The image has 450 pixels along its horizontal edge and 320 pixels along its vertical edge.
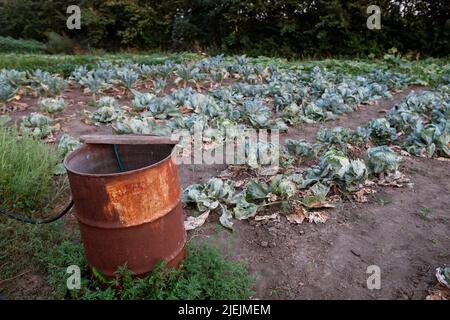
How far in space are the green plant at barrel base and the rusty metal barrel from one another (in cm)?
7

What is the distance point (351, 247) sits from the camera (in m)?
2.83

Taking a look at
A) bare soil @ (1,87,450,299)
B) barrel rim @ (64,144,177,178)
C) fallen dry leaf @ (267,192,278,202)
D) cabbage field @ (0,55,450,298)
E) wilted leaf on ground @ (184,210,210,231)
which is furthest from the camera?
fallen dry leaf @ (267,192,278,202)

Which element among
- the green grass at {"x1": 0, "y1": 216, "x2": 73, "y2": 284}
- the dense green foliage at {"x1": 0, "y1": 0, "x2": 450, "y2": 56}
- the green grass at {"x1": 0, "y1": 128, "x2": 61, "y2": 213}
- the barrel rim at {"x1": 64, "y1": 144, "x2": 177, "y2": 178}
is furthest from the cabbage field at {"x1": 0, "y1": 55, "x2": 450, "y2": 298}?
the dense green foliage at {"x1": 0, "y1": 0, "x2": 450, "y2": 56}

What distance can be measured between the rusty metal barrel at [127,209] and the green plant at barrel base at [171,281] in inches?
2.7

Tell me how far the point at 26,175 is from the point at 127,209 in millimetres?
1576

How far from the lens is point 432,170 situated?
3.79 metres

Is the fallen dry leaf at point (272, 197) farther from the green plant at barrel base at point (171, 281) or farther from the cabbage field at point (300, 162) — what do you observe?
the green plant at barrel base at point (171, 281)

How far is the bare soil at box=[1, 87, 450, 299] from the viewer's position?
253cm

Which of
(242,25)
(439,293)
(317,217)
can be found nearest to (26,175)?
(317,217)

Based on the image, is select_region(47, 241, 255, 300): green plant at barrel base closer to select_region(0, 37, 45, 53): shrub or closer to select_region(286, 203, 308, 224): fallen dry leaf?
select_region(286, 203, 308, 224): fallen dry leaf

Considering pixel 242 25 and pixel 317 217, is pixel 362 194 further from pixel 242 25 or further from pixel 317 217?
pixel 242 25

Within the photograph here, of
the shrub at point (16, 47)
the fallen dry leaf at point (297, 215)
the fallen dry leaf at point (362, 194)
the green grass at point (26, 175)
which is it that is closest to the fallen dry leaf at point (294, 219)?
the fallen dry leaf at point (297, 215)

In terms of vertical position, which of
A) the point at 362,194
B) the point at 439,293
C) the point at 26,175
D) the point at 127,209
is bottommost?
the point at 439,293
